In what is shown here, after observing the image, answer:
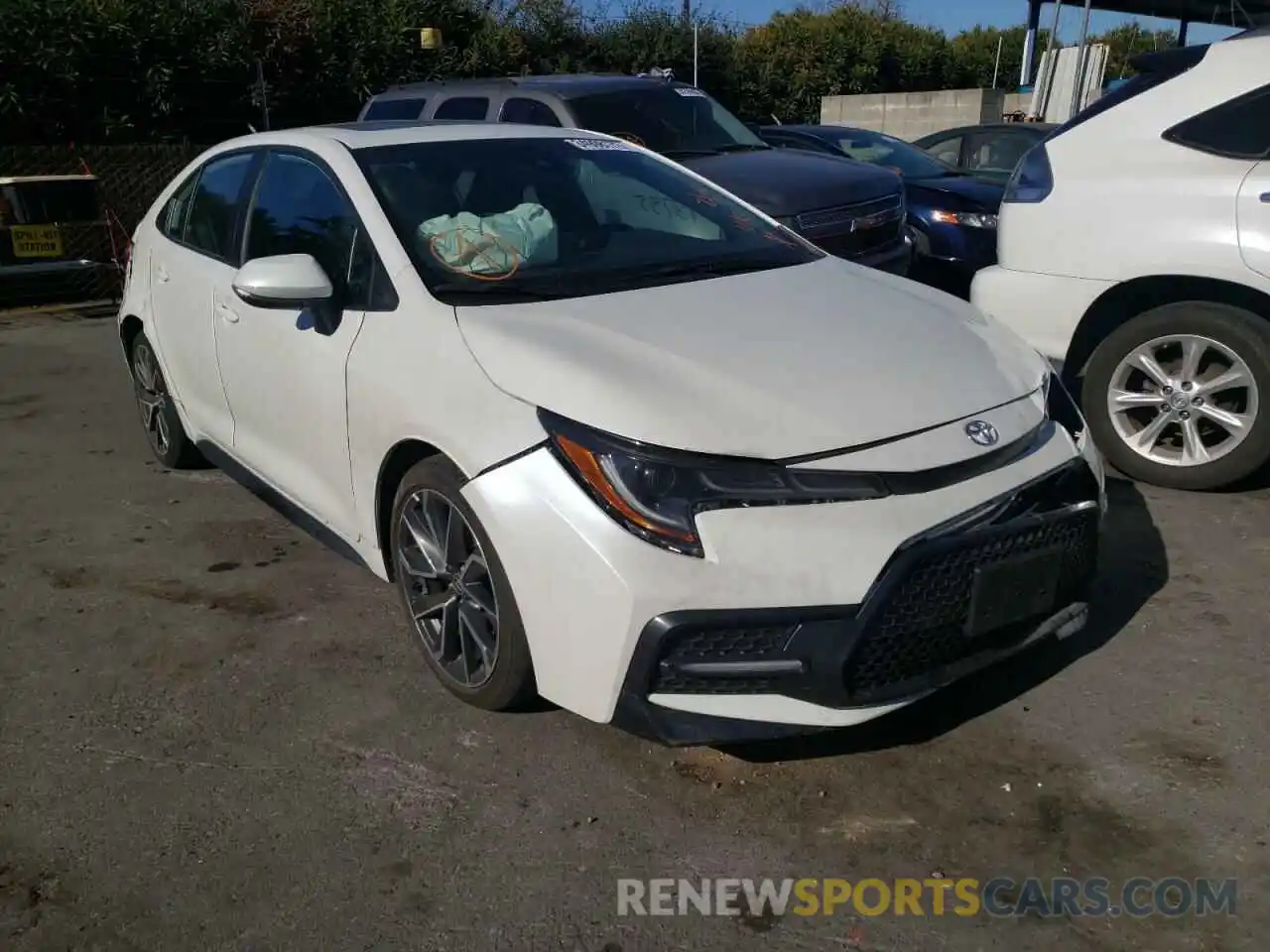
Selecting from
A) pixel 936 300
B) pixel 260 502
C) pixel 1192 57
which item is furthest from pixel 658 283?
pixel 1192 57

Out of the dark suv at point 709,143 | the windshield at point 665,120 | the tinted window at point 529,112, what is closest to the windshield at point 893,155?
the windshield at point 665,120

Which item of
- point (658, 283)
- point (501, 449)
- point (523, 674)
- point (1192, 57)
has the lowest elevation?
point (523, 674)

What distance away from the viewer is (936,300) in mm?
3488

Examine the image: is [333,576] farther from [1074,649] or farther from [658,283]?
[1074,649]

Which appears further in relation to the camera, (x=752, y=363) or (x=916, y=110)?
(x=916, y=110)

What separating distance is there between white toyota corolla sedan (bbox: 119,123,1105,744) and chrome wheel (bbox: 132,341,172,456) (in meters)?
1.33

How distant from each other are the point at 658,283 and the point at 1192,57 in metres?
2.76

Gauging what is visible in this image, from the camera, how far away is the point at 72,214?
10.2 m

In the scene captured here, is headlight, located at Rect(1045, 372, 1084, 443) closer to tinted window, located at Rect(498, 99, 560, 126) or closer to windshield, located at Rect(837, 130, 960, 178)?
tinted window, located at Rect(498, 99, 560, 126)

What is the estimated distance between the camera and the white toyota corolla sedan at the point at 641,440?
2.48 m

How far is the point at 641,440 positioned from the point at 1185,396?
2.95 meters
